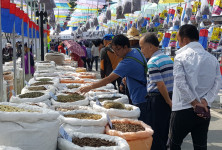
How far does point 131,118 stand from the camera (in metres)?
3.31

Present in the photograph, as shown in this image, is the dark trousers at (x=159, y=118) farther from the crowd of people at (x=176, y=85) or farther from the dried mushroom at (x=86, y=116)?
the dried mushroom at (x=86, y=116)

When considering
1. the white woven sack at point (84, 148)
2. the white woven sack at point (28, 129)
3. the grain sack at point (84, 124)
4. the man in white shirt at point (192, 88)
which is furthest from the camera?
the man in white shirt at point (192, 88)

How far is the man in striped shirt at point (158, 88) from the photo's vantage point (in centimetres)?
339

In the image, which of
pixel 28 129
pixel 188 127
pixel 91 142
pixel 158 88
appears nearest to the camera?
pixel 28 129

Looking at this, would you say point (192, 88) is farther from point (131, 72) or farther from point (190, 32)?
point (131, 72)

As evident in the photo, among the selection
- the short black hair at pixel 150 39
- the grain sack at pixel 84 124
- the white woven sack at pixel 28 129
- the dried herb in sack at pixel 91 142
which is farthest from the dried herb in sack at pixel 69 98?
the white woven sack at pixel 28 129

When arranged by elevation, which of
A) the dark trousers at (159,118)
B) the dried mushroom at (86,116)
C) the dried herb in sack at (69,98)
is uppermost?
the dried herb in sack at (69,98)

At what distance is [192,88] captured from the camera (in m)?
2.82

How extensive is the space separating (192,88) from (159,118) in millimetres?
848

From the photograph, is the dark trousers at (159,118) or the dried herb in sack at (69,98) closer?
the dark trousers at (159,118)

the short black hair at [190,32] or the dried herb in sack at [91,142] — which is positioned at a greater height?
the short black hair at [190,32]

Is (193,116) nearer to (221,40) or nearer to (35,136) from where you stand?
(35,136)


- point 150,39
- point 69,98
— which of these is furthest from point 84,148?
point 150,39

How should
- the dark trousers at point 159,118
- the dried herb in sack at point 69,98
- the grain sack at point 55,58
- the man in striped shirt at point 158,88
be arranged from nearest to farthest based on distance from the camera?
1. the man in striped shirt at point 158,88
2. the dark trousers at point 159,118
3. the dried herb in sack at point 69,98
4. the grain sack at point 55,58
